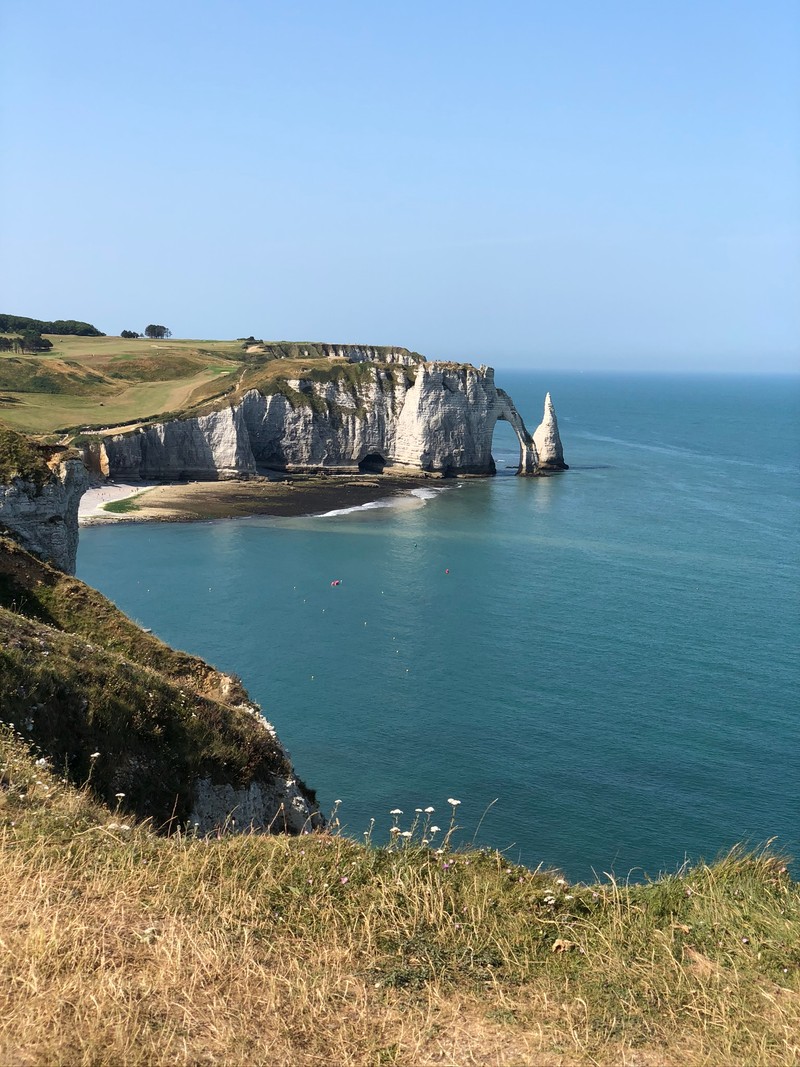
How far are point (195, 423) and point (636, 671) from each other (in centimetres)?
6503

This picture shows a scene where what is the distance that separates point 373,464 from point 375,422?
5.76 m

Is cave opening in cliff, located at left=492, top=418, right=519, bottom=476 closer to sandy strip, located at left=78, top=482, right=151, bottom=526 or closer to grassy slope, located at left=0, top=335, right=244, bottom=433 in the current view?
grassy slope, located at left=0, top=335, right=244, bottom=433

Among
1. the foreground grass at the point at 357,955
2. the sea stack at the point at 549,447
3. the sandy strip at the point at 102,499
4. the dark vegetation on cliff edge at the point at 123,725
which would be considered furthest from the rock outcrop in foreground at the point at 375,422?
the foreground grass at the point at 357,955

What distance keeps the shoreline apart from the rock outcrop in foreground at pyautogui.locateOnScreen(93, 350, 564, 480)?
9.07ft

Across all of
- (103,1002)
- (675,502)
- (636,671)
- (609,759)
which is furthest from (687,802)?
(675,502)

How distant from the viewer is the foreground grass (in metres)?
6.95

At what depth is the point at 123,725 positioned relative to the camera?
48.4ft

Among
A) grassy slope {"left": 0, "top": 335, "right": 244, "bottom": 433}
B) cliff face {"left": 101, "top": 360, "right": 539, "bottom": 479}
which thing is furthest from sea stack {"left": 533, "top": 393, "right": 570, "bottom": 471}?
grassy slope {"left": 0, "top": 335, "right": 244, "bottom": 433}

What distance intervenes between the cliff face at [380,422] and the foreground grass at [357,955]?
91.7 meters

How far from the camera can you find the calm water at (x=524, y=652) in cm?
3112

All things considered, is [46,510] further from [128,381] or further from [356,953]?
[128,381]

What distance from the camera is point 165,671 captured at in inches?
797

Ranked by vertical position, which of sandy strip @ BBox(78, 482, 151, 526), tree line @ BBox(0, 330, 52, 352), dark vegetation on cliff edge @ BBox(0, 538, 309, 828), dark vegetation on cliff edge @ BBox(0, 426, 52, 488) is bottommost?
sandy strip @ BBox(78, 482, 151, 526)

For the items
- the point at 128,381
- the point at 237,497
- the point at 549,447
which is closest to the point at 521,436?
the point at 549,447
